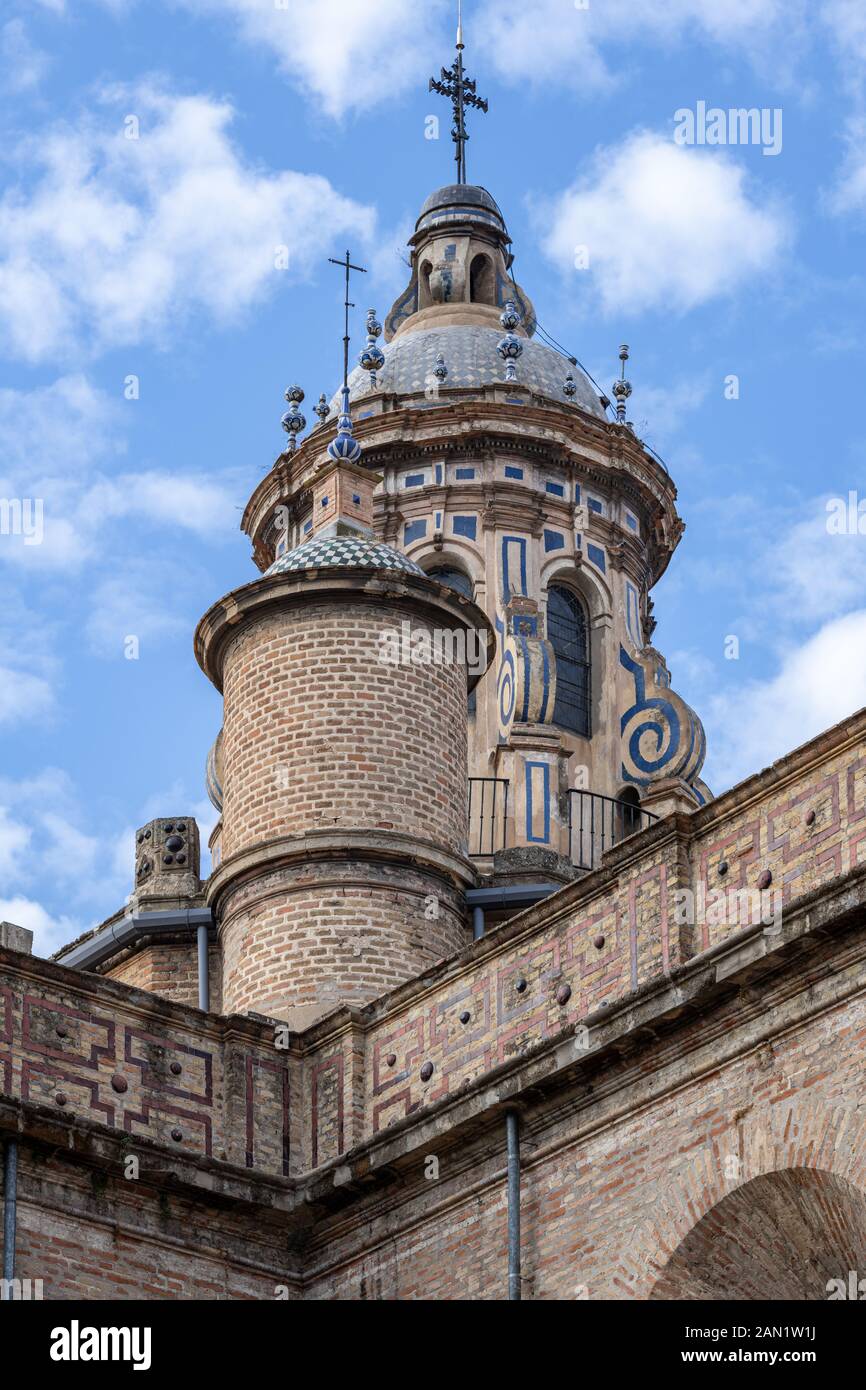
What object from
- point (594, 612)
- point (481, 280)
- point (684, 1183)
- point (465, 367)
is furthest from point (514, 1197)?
point (481, 280)

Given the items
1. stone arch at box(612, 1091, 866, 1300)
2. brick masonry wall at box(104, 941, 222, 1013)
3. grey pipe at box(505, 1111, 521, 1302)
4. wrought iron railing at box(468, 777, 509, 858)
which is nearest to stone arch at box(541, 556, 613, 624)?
wrought iron railing at box(468, 777, 509, 858)

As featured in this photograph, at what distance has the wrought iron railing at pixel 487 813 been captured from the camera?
123ft

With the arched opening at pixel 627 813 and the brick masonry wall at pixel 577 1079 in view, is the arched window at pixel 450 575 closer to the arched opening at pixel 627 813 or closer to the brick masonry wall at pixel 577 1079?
the arched opening at pixel 627 813

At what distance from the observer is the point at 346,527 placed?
113 feet

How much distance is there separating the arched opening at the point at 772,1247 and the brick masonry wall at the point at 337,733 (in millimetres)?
7876

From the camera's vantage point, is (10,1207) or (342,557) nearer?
(10,1207)

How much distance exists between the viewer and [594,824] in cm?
3862

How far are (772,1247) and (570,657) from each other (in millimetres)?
17422

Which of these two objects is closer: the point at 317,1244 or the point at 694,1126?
the point at 694,1126

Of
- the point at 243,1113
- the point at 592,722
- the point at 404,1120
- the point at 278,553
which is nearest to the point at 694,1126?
the point at 404,1120

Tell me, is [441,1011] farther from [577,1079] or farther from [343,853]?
[343,853]

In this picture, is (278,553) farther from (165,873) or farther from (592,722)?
(165,873)

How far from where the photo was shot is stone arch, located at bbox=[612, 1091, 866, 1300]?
2277 cm

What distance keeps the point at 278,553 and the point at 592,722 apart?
198 inches
